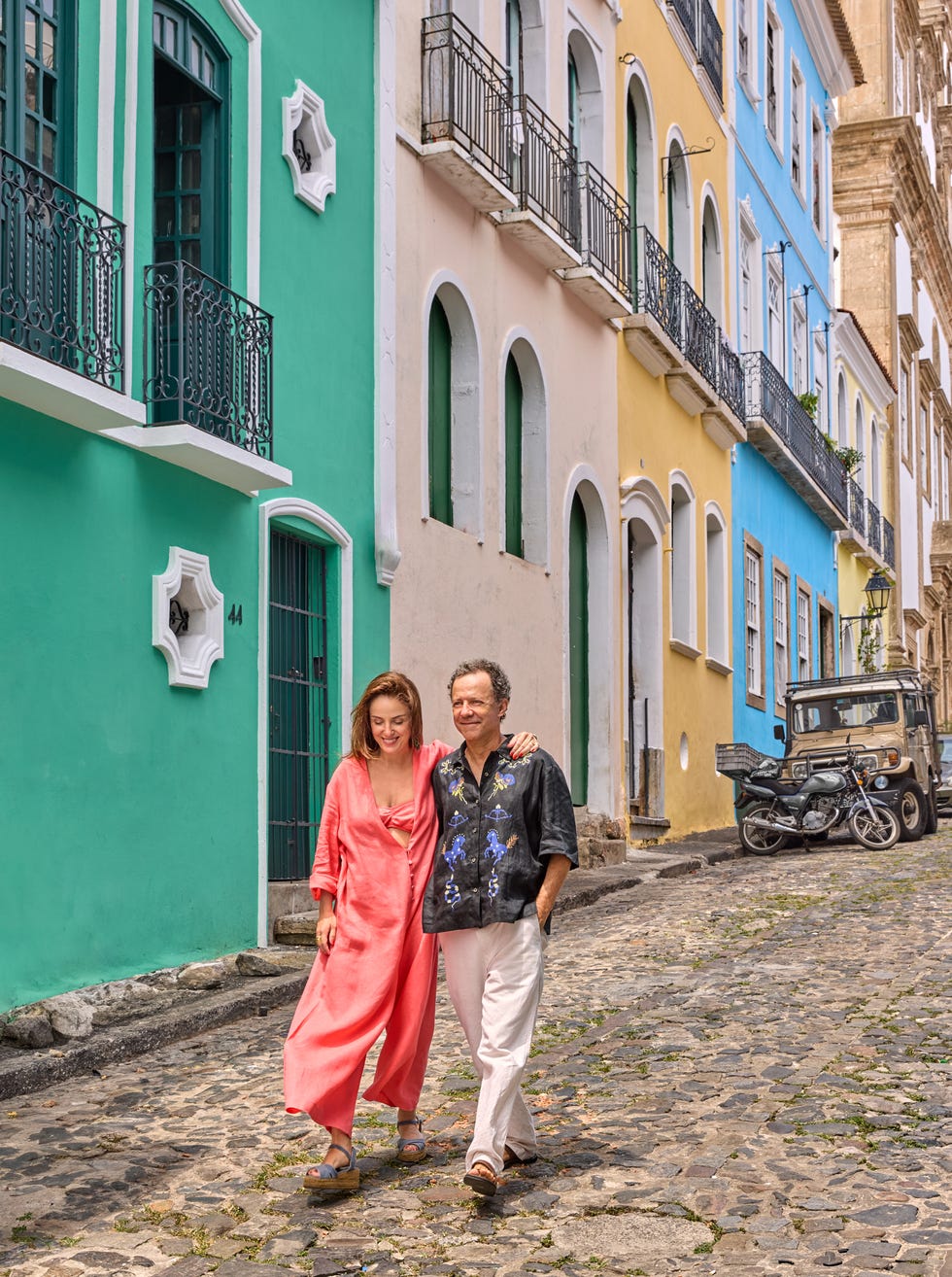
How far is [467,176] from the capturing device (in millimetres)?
13828

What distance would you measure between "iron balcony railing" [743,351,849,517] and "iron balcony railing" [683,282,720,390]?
6.85 ft

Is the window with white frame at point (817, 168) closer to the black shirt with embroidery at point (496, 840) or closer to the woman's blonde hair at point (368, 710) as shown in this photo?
the woman's blonde hair at point (368, 710)

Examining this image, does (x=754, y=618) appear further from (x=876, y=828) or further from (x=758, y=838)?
(x=876, y=828)

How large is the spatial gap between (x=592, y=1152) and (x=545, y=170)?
37.6 feet

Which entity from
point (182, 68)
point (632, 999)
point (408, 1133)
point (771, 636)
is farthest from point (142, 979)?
point (771, 636)

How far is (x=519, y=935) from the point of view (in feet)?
18.0

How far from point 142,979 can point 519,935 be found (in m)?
4.02

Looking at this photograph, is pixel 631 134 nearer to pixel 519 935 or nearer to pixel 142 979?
pixel 142 979

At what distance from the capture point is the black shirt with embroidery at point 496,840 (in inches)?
217

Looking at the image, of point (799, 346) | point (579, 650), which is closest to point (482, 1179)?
point (579, 650)

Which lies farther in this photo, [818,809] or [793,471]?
[793,471]

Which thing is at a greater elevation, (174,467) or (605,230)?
(605,230)

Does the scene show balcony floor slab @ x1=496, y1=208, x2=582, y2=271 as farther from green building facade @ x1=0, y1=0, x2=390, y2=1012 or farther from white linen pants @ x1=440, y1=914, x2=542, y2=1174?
white linen pants @ x1=440, y1=914, x2=542, y2=1174

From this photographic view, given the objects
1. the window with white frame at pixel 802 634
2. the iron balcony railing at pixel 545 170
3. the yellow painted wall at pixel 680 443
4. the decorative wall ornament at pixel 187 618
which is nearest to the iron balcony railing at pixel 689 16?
the yellow painted wall at pixel 680 443
